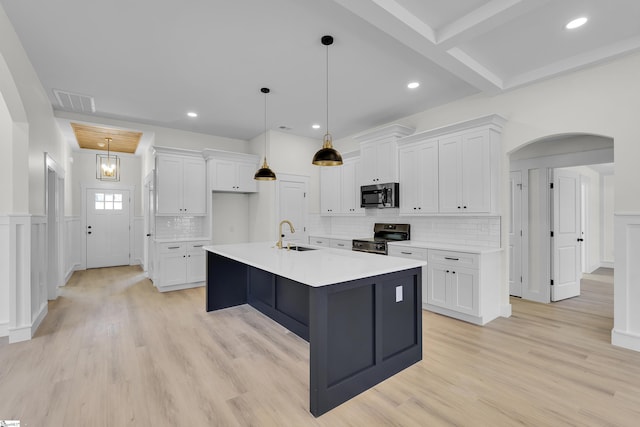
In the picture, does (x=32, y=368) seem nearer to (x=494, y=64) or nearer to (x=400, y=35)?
(x=400, y=35)

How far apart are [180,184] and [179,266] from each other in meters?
1.47

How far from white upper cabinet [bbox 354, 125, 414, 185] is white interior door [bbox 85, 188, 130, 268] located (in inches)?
250

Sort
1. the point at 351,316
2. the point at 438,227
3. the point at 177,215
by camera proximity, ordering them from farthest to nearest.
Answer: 1. the point at 177,215
2. the point at 438,227
3. the point at 351,316

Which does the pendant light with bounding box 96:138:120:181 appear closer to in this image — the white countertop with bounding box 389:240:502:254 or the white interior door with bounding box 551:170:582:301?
the white countertop with bounding box 389:240:502:254

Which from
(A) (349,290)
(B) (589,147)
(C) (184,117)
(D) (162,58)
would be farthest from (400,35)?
(C) (184,117)

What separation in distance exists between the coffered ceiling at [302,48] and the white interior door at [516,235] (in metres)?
1.83

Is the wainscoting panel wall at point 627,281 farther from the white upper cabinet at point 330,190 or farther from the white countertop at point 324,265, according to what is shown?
the white upper cabinet at point 330,190

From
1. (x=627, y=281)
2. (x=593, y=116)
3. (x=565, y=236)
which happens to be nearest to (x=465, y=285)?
(x=627, y=281)

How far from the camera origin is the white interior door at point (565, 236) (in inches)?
179

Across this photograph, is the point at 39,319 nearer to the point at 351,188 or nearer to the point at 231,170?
the point at 231,170

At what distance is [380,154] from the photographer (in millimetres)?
4984

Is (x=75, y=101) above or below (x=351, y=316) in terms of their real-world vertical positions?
above

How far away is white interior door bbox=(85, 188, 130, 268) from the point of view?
7426mm

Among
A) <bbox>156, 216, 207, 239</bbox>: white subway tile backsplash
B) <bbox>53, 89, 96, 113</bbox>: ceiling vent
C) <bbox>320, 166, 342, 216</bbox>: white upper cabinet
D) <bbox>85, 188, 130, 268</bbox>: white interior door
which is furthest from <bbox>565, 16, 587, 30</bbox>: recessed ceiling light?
<bbox>85, 188, 130, 268</bbox>: white interior door
